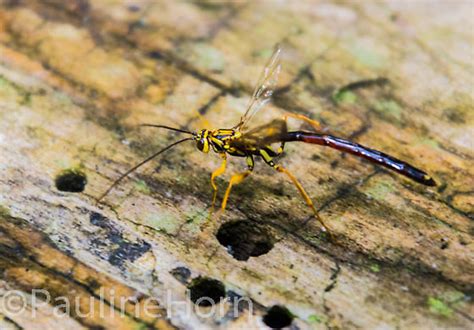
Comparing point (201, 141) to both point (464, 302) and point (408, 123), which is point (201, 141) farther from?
point (464, 302)

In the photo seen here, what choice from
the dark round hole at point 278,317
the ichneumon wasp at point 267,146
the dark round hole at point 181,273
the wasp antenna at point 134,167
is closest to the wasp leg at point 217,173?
the ichneumon wasp at point 267,146

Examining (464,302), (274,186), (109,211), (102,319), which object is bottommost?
(102,319)

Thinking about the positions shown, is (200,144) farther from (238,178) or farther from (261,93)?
(261,93)

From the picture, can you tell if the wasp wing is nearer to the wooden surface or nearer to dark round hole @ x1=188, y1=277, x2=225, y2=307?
the wooden surface

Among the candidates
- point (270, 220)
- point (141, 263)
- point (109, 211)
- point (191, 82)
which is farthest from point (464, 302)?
point (191, 82)

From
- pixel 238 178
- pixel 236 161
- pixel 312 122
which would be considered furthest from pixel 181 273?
pixel 312 122

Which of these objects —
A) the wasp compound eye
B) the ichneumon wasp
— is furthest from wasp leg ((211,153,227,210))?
the wasp compound eye
